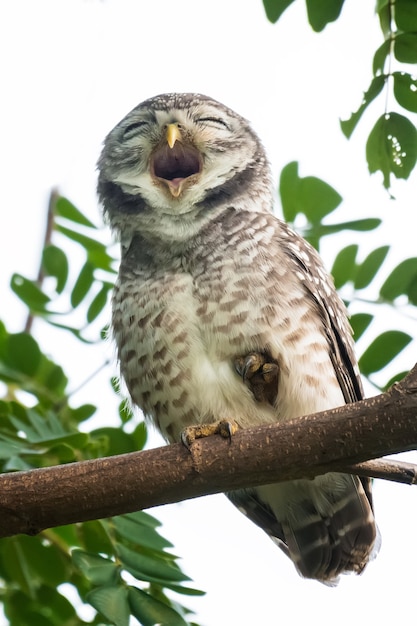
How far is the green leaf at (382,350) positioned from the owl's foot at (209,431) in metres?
0.64

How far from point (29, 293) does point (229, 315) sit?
82cm

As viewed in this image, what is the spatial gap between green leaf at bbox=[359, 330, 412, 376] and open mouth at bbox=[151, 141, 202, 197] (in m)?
1.00

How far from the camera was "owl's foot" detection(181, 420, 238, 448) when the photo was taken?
7.94 feet

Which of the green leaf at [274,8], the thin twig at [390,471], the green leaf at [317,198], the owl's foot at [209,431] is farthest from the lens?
the green leaf at [317,198]

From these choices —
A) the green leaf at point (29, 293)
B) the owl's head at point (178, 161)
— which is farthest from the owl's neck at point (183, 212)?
the green leaf at point (29, 293)

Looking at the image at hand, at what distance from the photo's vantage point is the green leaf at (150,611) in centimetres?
234

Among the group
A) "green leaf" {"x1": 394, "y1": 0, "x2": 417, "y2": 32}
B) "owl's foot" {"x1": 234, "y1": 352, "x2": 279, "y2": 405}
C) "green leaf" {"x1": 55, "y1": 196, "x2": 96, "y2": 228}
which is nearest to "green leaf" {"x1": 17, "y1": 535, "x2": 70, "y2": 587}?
"owl's foot" {"x1": 234, "y1": 352, "x2": 279, "y2": 405}

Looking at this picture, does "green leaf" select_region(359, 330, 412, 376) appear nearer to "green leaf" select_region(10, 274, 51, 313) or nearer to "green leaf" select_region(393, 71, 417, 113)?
"green leaf" select_region(393, 71, 417, 113)

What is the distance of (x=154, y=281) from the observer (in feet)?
10.2

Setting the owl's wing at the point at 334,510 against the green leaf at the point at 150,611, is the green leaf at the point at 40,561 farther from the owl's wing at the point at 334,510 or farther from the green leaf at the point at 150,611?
the owl's wing at the point at 334,510

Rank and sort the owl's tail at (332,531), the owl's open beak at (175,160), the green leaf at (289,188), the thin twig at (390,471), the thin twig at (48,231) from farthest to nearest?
1. the thin twig at (48,231)
2. the owl's open beak at (175,160)
3. the green leaf at (289,188)
4. the owl's tail at (332,531)
5. the thin twig at (390,471)

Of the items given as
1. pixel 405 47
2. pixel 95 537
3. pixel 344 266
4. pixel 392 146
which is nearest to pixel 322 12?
pixel 405 47

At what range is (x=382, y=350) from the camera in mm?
2955

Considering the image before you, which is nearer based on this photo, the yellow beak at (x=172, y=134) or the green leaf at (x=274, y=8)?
the green leaf at (x=274, y=8)
